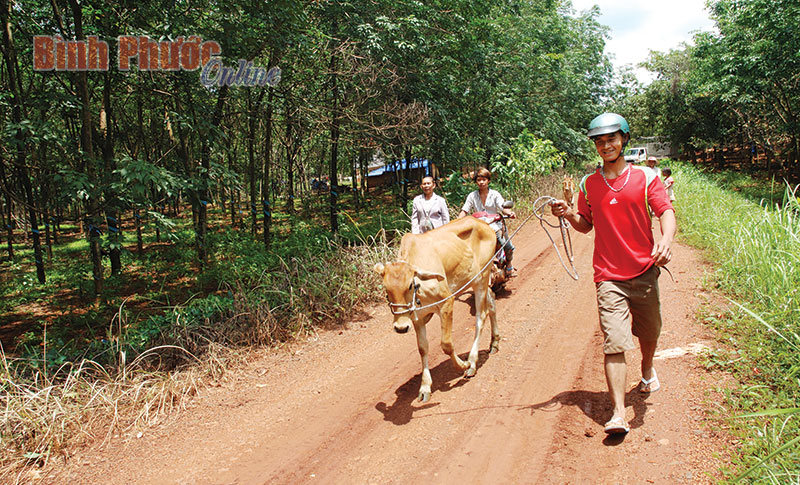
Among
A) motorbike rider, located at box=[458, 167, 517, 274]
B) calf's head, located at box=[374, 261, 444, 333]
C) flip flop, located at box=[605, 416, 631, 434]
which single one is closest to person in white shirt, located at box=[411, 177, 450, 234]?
motorbike rider, located at box=[458, 167, 517, 274]

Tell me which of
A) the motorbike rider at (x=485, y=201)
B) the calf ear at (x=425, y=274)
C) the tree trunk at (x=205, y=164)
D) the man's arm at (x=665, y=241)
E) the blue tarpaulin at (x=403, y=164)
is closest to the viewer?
the man's arm at (x=665, y=241)

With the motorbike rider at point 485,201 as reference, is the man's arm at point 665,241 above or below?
below

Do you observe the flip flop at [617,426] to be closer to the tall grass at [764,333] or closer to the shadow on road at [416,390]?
the tall grass at [764,333]

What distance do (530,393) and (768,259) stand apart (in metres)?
3.57

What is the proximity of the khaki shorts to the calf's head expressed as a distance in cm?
146

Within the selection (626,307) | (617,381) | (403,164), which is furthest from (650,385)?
(403,164)

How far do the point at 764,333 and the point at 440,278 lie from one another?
10.5ft

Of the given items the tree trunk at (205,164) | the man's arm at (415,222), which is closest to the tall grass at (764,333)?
the man's arm at (415,222)

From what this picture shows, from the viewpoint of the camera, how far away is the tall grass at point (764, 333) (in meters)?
3.04

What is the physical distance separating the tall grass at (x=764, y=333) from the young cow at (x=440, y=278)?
93.9 inches

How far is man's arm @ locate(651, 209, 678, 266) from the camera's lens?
331cm

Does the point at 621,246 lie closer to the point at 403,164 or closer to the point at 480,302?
the point at 480,302

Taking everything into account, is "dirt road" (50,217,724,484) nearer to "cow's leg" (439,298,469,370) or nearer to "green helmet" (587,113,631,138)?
"cow's leg" (439,298,469,370)

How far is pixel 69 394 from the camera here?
476 cm
